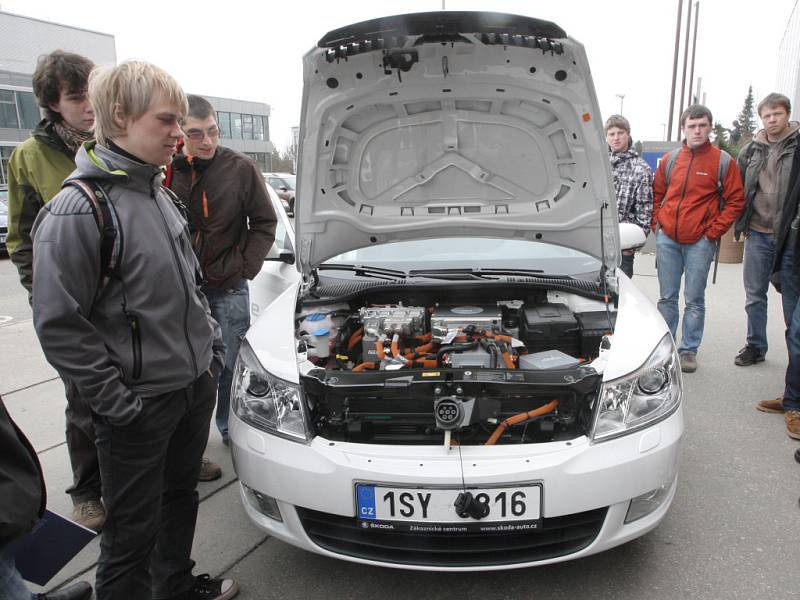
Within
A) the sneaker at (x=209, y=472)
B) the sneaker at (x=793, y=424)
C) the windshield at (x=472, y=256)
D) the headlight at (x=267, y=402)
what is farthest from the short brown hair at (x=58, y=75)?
the sneaker at (x=793, y=424)

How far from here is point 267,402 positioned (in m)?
2.10

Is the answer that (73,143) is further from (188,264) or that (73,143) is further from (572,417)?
(572,417)

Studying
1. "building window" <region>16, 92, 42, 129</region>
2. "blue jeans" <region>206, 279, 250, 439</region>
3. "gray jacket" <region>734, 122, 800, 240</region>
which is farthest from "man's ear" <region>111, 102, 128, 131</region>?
"building window" <region>16, 92, 42, 129</region>

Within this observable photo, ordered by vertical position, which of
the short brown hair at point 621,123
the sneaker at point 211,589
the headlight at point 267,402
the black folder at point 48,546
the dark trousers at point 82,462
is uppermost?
the short brown hair at point 621,123

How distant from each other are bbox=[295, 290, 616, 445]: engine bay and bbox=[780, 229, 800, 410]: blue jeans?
4.89 feet

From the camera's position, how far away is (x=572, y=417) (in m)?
2.04

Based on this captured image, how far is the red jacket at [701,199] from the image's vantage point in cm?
420

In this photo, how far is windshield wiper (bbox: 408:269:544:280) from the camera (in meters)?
2.96

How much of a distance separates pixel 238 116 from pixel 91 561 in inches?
1972

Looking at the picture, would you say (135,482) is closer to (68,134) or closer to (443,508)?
(443,508)

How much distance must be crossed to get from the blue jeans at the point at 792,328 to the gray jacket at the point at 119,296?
3.26m

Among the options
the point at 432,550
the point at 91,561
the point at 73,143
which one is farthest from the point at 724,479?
the point at 73,143

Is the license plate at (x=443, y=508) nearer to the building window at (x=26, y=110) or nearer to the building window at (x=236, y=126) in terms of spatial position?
the building window at (x=26, y=110)

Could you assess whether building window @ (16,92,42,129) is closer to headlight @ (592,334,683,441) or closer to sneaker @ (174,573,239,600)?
sneaker @ (174,573,239,600)
